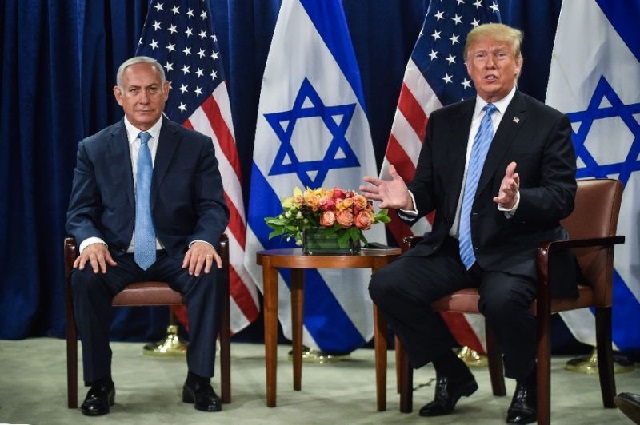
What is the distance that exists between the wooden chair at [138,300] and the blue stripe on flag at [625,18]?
7.31 ft

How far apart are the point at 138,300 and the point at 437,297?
117 centimetres

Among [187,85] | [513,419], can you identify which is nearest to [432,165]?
[513,419]

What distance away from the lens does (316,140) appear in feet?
16.8

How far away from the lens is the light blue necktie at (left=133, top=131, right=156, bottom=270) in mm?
4055

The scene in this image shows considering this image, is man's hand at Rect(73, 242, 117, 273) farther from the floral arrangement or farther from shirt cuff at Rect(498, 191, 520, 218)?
shirt cuff at Rect(498, 191, 520, 218)

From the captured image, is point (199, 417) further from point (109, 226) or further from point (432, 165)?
point (432, 165)

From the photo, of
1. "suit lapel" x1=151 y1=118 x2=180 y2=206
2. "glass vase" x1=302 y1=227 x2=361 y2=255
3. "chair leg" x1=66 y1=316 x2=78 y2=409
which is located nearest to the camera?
"chair leg" x1=66 y1=316 x2=78 y2=409

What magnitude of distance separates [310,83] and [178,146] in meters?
1.15

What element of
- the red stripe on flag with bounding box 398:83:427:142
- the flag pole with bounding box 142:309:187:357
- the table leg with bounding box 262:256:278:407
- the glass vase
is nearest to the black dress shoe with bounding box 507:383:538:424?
the glass vase

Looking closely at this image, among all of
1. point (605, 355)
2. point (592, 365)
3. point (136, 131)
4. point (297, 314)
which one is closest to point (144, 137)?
point (136, 131)

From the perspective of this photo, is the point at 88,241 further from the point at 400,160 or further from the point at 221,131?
the point at 400,160

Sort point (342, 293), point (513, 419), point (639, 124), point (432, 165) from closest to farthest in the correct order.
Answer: point (513, 419) < point (432, 165) < point (639, 124) < point (342, 293)

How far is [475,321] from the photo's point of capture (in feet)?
16.3

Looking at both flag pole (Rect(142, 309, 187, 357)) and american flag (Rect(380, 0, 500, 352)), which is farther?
flag pole (Rect(142, 309, 187, 357))
